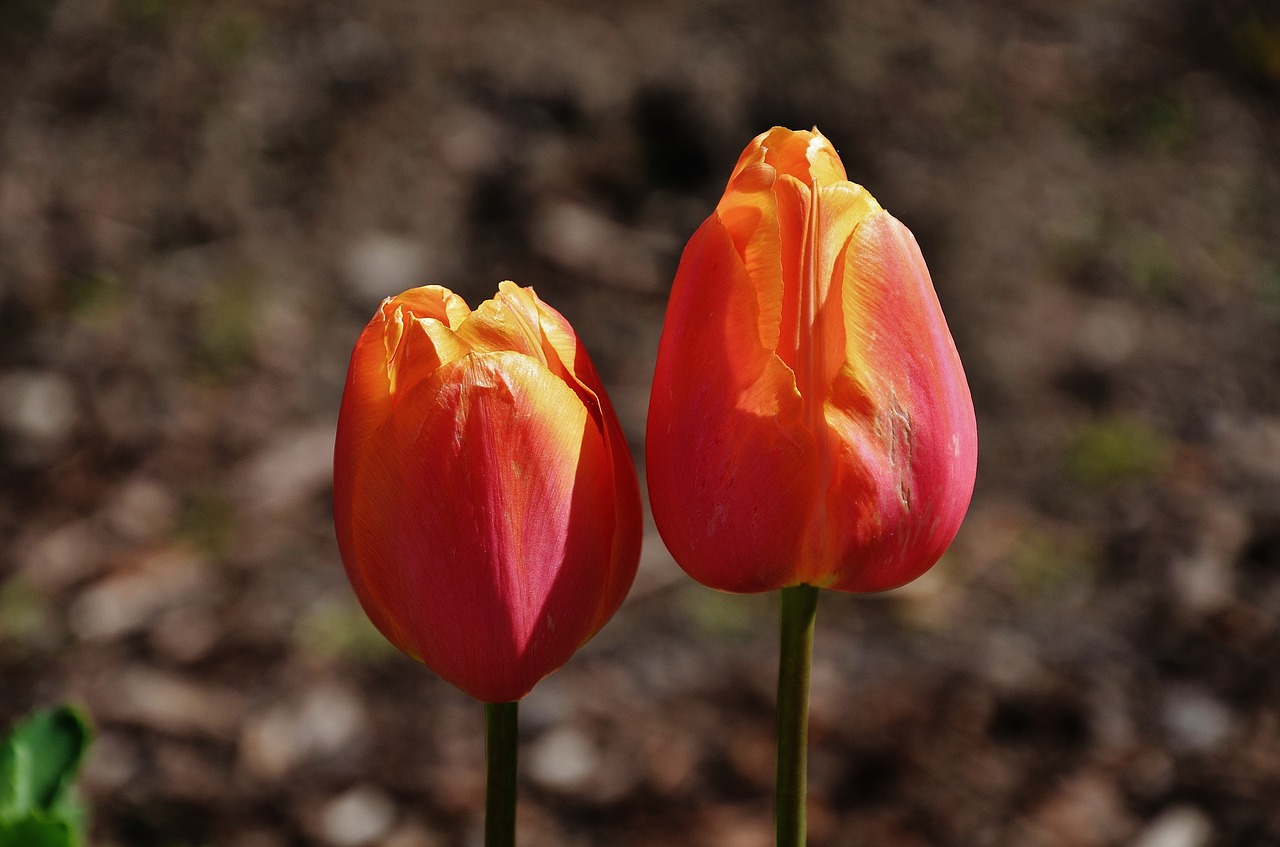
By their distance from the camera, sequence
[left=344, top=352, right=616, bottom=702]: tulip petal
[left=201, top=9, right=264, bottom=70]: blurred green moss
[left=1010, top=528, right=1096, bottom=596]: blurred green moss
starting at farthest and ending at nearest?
[left=201, top=9, right=264, bottom=70]: blurred green moss, [left=1010, top=528, right=1096, bottom=596]: blurred green moss, [left=344, top=352, right=616, bottom=702]: tulip petal

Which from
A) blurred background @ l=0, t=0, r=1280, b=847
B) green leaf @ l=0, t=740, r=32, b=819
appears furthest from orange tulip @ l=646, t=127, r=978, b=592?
blurred background @ l=0, t=0, r=1280, b=847

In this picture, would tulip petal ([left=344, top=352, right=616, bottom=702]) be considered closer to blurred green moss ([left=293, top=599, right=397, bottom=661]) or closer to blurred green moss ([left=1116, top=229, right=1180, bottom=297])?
blurred green moss ([left=293, top=599, right=397, bottom=661])

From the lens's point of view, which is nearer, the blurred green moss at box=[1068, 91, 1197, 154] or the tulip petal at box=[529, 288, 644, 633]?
the tulip petal at box=[529, 288, 644, 633]

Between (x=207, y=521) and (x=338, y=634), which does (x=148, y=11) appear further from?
(x=338, y=634)

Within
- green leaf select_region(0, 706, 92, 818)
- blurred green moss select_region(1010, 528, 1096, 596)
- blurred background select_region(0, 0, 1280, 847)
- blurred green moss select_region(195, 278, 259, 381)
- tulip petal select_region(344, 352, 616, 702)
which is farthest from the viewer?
blurred green moss select_region(195, 278, 259, 381)

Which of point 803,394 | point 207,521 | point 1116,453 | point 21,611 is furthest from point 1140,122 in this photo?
point 803,394

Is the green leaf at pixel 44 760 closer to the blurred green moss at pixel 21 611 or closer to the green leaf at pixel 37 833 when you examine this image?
the green leaf at pixel 37 833

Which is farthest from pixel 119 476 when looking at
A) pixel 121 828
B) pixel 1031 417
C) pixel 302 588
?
pixel 1031 417
